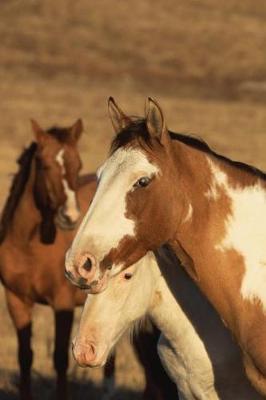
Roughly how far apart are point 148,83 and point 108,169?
31.5 m

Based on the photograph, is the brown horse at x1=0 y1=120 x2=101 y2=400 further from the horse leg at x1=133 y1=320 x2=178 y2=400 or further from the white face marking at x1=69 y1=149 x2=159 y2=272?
the white face marking at x1=69 y1=149 x2=159 y2=272

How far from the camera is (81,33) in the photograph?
4338cm

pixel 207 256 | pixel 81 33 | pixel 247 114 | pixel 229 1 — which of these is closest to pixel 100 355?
pixel 207 256

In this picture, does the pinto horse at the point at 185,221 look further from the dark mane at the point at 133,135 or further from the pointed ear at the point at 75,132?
the pointed ear at the point at 75,132

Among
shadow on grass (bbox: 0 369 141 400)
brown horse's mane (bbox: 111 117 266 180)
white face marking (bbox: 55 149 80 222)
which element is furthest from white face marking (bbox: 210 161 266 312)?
white face marking (bbox: 55 149 80 222)

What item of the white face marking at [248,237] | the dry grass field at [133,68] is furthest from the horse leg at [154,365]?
the dry grass field at [133,68]

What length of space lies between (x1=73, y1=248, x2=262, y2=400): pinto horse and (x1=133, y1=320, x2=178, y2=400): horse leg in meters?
0.98

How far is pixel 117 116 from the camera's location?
5.95 m

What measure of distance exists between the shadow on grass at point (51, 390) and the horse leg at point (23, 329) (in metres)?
0.22

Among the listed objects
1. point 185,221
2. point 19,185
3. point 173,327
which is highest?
point 185,221

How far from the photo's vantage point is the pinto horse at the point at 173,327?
651 centimetres

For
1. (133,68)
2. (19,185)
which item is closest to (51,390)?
(19,185)

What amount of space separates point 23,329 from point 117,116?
4.51m

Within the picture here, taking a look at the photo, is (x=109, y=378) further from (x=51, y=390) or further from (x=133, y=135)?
(x=133, y=135)
